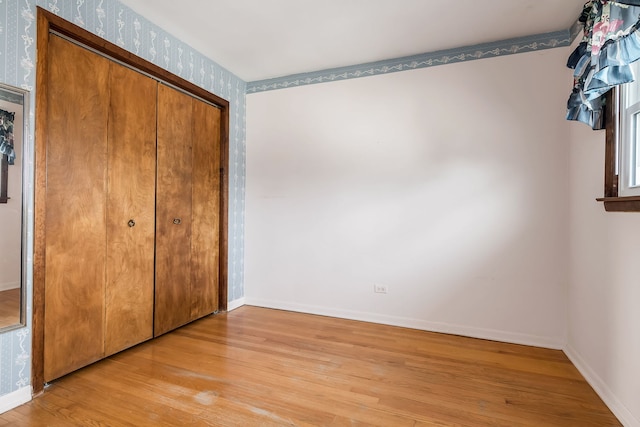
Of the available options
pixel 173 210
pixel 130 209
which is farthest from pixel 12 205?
pixel 173 210

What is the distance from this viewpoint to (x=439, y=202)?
3119mm

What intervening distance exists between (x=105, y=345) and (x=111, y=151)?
1440mm

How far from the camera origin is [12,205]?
1881 mm

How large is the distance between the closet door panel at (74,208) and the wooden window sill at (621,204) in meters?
3.26

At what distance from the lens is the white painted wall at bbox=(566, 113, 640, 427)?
68.3 inches

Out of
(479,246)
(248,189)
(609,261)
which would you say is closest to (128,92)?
(248,189)

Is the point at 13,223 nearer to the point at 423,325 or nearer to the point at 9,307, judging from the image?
the point at 9,307

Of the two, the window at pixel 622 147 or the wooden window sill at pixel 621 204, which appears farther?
the window at pixel 622 147

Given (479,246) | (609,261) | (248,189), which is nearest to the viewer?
(609,261)

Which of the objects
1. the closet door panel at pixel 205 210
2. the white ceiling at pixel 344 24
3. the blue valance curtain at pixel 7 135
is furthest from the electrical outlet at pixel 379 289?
the blue valance curtain at pixel 7 135

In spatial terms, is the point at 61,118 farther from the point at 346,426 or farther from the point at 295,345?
the point at 346,426

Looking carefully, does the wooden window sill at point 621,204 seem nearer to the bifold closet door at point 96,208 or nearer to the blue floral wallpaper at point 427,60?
the blue floral wallpaper at point 427,60

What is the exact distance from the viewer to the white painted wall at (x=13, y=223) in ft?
6.07

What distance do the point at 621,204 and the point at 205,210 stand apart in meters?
3.26
